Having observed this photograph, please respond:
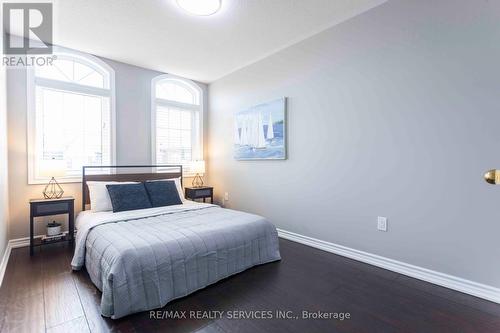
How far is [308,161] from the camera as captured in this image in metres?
3.15

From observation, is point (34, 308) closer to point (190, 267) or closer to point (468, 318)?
point (190, 267)

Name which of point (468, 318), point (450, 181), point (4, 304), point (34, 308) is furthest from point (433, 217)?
point (4, 304)

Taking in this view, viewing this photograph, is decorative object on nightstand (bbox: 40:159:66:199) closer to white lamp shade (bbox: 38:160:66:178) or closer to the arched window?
white lamp shade (bbox: 38:160:66:178)

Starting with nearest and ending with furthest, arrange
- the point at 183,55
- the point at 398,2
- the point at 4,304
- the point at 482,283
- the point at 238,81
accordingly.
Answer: the point at 4,304, the point at 482,283, the point at 398,2, the point at 183,55, the point at 238,81

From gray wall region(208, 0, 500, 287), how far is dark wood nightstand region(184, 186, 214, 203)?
4.59 ft

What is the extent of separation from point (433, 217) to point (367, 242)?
0.67 m

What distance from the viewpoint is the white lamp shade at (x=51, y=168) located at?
9.51 ft

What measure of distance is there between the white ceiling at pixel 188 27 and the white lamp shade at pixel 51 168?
1.53m

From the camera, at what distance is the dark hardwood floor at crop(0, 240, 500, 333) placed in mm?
1623

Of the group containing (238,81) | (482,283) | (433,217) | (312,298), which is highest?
(238,81)

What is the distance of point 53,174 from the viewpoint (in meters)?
2.96

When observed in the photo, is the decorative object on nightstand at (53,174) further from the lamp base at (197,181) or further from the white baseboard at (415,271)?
the white baseboard at (415,271)

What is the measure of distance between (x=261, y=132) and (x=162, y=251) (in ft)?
7.51

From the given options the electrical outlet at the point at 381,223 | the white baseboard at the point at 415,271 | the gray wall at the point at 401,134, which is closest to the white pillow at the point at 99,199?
the gray wall at the point at 401,134
